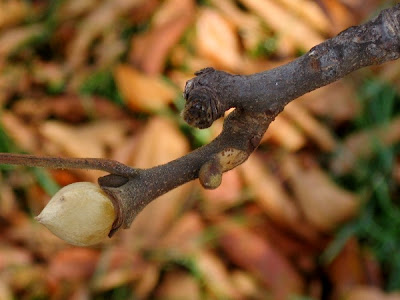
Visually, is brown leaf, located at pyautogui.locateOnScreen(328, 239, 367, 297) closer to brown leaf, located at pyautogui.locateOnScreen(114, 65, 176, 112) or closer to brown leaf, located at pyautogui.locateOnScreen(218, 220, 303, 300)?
brown leaf, located at pyautogui.locateOnScreen(218, 220, 303, 300)

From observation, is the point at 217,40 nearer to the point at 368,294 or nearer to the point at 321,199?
the point at 321,199

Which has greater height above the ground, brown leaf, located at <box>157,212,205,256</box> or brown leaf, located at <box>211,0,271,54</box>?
brown leaf, located at <box>211,0,271,54</box>

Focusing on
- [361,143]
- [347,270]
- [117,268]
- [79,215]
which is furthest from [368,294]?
[79,215]

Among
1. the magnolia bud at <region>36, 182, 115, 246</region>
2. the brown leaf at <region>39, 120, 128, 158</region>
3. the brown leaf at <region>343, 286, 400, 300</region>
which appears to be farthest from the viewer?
the brown leaf at <region>39, 120, 128, 158</region>

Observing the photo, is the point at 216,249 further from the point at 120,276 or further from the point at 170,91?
the point at 170,91

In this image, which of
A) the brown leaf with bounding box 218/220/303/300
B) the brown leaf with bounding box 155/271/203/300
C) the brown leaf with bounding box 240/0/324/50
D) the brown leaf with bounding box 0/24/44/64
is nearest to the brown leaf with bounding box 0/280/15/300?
the brown leaf with bounding box 155/271/203/300

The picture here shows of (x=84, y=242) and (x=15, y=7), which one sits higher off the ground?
(x=15, y=7)

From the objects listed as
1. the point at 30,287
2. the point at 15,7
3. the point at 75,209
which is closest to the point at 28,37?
the point at 15,7
